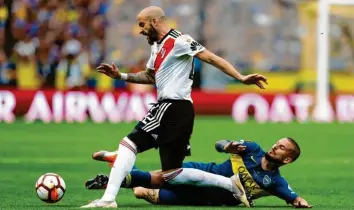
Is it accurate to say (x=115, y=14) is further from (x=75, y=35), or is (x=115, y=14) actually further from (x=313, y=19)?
(x=313, y=19)

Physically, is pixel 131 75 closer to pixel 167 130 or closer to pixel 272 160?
pixel 167 130

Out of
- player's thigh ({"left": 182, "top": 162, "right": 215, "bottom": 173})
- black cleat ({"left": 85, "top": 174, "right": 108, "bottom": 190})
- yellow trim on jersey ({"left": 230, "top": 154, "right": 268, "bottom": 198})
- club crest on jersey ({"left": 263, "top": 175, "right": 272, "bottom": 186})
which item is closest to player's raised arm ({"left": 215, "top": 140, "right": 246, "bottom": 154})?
yellow trim on jersey ({"left": 230, "top": 154, "right": 268, "bottom": 198})

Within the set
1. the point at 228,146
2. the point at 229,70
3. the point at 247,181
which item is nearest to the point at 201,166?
the point at 247,181

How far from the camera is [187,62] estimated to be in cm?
1241

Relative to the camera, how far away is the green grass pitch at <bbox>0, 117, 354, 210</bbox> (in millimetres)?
14234

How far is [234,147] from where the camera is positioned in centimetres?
1266

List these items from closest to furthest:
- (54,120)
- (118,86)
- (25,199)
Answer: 1. (25,199)
2. (54,120)
3. (118,86)

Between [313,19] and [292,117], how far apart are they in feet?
43.2

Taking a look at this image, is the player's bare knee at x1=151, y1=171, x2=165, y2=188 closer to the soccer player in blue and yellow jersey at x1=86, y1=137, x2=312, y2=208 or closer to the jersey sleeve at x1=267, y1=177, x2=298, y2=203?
the soccer player in blue and yellow jersey at x1=86, y1=137, x2=312, y2=208

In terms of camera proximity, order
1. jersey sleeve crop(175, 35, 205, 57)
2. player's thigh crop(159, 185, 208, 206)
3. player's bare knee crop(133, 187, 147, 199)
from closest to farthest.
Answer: jersey sleeve crop(175, 35, 205, 57), player's thigh crop(159, 185, 208, 206), player's bare knee crop(133, 187, 147, 199)

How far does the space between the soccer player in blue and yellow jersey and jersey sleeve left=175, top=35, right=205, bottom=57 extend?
1.12 meters

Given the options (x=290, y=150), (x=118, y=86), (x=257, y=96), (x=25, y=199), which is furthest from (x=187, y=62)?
(x=118, y=86)

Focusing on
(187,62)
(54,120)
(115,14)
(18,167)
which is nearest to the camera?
(187,62)

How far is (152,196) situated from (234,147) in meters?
1.23
